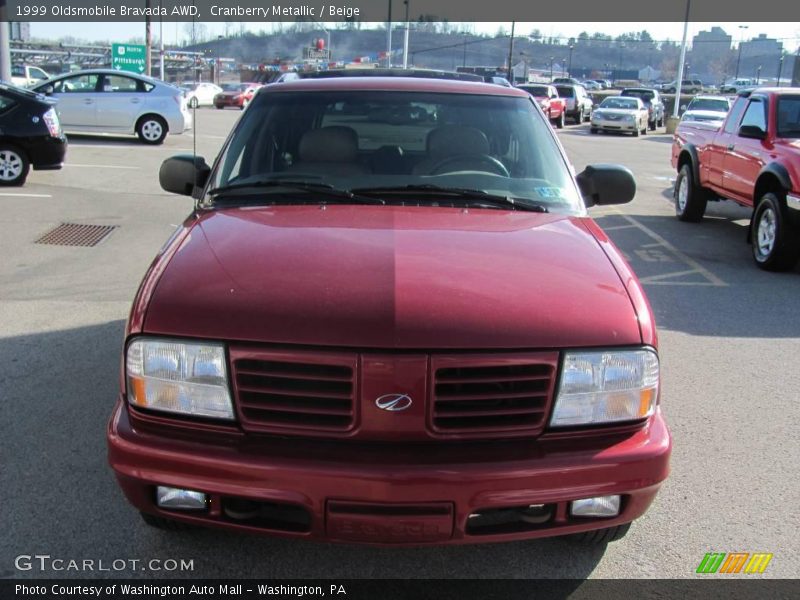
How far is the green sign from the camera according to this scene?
123 ft

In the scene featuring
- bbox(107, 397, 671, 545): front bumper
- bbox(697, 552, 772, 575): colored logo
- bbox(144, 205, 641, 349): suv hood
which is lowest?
bbox(697, 552, 772, 575): colored logo

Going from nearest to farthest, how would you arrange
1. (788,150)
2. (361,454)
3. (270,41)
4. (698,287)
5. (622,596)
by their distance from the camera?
(361,454)
(622,596)
(698,287)
(788,150)
(270,41)

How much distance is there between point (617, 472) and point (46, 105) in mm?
11115

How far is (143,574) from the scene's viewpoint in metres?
2.90

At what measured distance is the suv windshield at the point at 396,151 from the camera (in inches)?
144

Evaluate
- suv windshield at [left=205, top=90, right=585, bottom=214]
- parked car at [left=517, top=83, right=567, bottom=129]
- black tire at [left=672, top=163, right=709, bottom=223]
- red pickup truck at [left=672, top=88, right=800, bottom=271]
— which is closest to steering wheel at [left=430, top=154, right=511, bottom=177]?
suv windshield at [left=205, top=90, right=585, bottom=214]

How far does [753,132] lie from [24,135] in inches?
374

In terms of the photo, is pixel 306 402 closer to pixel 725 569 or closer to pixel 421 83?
pixel 725 569

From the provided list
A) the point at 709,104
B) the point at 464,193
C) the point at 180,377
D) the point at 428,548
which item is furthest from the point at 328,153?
the point at 709,104

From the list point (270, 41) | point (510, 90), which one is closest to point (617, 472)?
point (510, 90)

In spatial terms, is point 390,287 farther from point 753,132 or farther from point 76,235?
point 753,132

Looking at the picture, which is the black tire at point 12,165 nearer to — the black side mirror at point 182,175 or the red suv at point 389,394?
the black side mirror at point 182,175

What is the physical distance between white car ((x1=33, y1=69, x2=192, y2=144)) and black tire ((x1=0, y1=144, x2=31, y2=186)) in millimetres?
7173

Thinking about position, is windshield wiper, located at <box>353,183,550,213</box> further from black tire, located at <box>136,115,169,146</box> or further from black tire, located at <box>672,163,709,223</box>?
black tire, located at <box>136,115,169,146</box>
